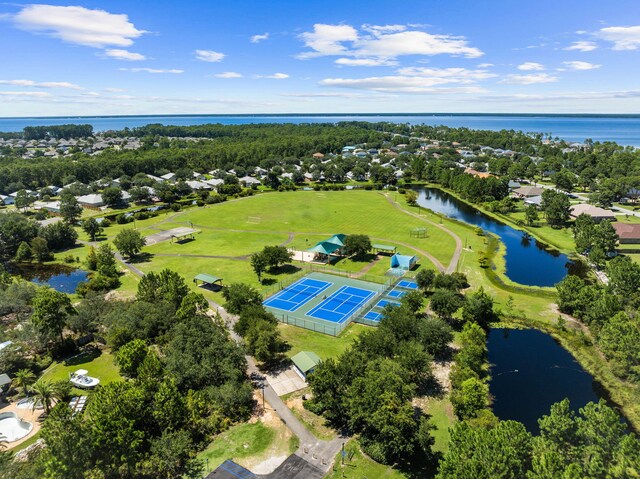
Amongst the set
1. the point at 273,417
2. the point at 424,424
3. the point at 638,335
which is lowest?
the point at 273,417

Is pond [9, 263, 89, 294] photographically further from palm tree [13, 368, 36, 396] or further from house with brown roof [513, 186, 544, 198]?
house with brown roof [513, 186, 544, 198]

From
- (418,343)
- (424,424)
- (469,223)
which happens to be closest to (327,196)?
(469,223)

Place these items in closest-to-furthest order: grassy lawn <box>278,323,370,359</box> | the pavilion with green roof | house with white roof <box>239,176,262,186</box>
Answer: the pavilion with green roof < grassy lawn <box>278,323,370,359</box> < house with white roof <box>239,176,262,186</box>

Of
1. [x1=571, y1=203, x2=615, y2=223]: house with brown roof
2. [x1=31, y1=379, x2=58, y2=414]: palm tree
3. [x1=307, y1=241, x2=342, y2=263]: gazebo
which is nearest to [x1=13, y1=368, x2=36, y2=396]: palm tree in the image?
[x1=31, y1=379, x2=58, y2=414]: palm tree

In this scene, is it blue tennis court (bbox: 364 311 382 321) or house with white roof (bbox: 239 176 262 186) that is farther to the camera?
→ house with white roof (bbox: 239 176 262 186)

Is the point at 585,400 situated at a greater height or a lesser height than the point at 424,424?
lesser

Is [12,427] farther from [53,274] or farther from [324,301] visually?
[53,274]

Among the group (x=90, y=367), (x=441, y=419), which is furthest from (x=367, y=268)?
(x=90, y=367)

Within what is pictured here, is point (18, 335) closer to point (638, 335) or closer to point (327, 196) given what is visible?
point (638, 335)
